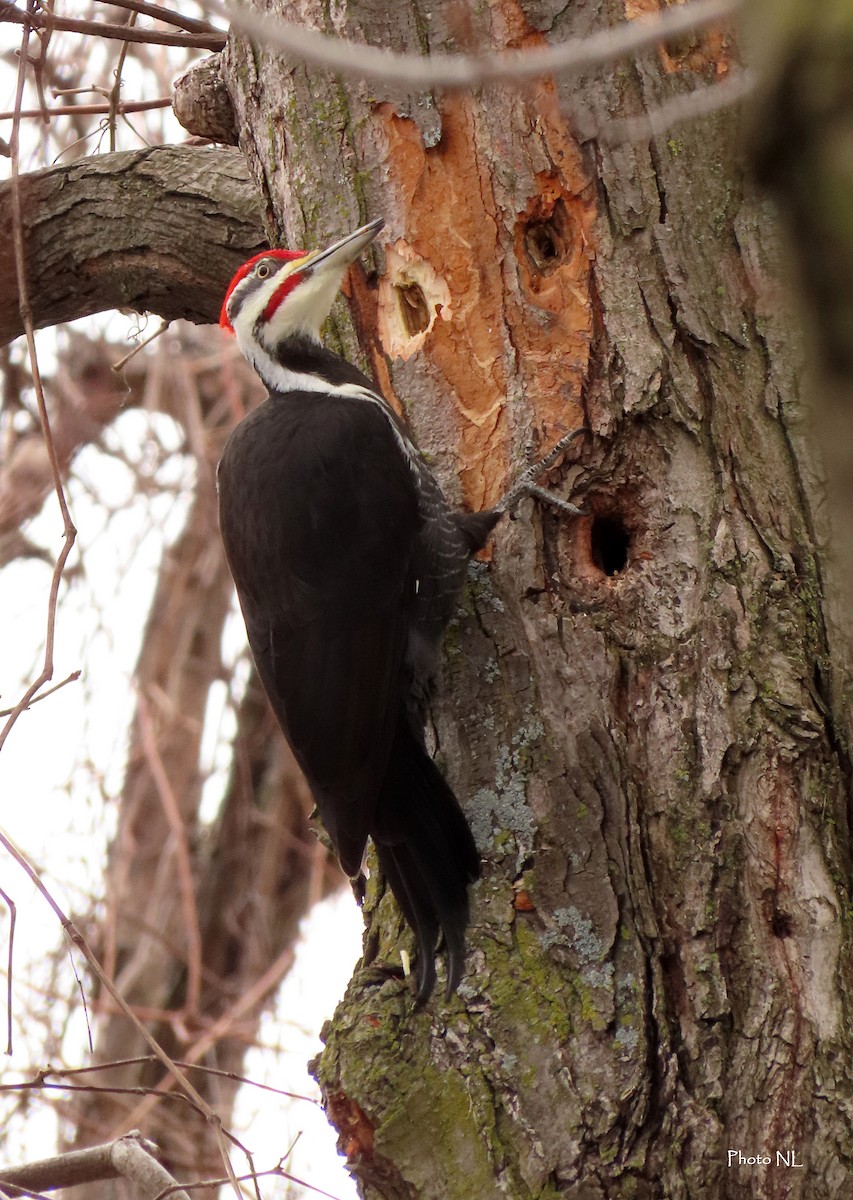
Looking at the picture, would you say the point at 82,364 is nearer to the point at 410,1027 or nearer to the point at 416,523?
the point at 416,523

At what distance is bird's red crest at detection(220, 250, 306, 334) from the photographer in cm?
316

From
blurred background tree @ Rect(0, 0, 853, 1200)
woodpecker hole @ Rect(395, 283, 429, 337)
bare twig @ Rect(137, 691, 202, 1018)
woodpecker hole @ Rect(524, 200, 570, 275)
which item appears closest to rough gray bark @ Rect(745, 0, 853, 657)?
blurred background tree @ Rect(0, 0, 853, 1200)

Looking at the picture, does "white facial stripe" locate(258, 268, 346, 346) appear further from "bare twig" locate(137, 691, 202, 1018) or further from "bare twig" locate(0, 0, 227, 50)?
"bare twig" locate(137, 691, 202, 1018)

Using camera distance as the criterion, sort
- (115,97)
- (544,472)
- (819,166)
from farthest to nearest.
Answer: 1. (115,97)
2. (544,472)
3. (819,166)

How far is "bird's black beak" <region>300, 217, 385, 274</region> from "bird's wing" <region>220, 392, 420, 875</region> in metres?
0.34

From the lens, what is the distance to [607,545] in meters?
2.80

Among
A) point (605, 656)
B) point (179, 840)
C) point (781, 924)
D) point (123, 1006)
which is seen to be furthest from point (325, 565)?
point (179, 840)

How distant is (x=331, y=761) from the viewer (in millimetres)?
2961

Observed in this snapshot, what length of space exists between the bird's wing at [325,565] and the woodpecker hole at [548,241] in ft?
1.75

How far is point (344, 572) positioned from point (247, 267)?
792 mm

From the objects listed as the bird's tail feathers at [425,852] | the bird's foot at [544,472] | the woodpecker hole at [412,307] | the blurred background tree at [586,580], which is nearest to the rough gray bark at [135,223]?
the blurred background tree at [586,580]

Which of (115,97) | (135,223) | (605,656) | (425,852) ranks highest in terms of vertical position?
(115,97)

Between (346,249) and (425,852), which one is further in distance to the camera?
(346,249)

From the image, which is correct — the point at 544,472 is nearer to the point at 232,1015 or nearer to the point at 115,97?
the point at 115,97
